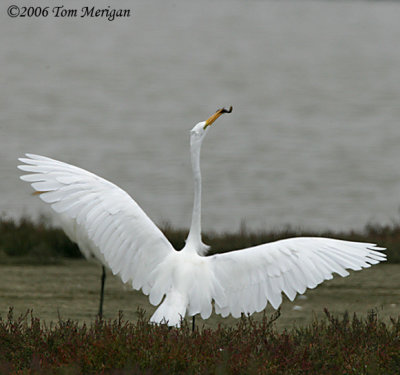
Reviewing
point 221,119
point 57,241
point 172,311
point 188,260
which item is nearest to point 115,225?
point 188,260

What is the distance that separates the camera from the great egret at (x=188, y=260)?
5438 mm

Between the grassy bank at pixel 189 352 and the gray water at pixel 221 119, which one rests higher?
the gray water at pixel 221 119

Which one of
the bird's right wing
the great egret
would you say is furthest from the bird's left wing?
the bird's right wing

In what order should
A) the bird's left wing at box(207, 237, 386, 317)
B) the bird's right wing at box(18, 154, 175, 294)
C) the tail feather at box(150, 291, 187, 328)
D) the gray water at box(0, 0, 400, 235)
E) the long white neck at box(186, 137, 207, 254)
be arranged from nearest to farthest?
the tail feather at box(150, 291, 187, 328) < the bird's left wing at box(207, 237, 386, 317) < the bird's right wing at box(18, 154, 175, 294) < the long white neck at box(186, 137, 207, 254) < the gray water at box(0, 0, 400, 235)

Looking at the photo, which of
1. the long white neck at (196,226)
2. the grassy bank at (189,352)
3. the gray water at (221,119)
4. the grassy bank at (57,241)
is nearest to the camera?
the grassy bank at (189,352)

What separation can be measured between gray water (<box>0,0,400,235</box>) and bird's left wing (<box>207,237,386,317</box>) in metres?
7.32

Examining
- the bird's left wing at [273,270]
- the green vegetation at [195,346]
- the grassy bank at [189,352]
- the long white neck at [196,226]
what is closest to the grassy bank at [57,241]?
the green vegetation at [195,346]

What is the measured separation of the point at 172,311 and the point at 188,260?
473 mm

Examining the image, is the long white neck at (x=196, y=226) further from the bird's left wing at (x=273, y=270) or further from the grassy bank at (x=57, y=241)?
the grassy bank at (x=57, y=241)

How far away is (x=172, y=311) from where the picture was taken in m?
5.26

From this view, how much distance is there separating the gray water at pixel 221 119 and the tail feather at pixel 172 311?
754 cm

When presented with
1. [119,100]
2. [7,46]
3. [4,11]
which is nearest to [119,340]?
[119,100]

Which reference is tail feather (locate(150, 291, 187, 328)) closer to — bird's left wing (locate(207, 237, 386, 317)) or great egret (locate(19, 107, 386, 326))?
great egret (locate(19, 107, 386, 326))

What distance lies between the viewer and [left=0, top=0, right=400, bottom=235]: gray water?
1638 centimetres
